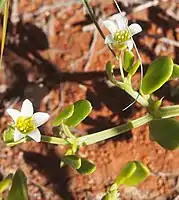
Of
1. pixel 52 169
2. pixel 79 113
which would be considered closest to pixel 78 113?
pixel 79 113

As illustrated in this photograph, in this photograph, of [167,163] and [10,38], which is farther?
[10,38]

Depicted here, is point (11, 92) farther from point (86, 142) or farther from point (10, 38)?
point (86, 142)

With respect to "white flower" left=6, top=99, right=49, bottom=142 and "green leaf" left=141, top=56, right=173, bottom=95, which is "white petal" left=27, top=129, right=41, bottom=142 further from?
"green leaf" left=141, top=56, right=173, bottom=95

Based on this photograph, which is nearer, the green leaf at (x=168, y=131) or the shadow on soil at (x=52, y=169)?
the green leaf at (x=168, y=131)

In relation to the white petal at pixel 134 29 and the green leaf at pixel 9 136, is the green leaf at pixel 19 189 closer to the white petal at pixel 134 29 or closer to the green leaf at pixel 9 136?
the green leaf at pixel 9 136

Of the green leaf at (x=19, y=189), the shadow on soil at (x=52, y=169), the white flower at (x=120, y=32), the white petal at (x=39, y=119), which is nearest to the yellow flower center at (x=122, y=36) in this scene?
the white flower at (x=120, y=32)

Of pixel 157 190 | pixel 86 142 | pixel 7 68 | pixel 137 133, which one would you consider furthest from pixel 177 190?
pixel 7 68

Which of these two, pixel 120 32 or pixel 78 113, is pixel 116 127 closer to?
pixel 78 113
